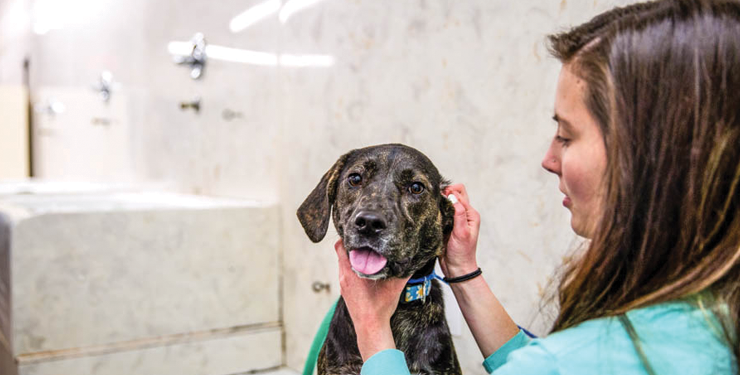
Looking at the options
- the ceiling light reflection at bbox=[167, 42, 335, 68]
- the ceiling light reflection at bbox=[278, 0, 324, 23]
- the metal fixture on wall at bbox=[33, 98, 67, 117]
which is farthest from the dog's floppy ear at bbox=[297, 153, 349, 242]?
the metal fixture on wall at bbox=[33, 98, 67, 117]

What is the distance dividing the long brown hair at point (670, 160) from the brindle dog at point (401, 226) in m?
0.40

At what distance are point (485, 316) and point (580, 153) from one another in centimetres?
44

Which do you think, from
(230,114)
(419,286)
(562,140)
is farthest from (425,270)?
(230,114)

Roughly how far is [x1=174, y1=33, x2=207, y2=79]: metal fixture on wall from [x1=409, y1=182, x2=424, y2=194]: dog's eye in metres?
2.00

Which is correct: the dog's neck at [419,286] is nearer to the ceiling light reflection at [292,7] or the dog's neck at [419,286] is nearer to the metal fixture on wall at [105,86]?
the ceiling light reflection at [292,7]

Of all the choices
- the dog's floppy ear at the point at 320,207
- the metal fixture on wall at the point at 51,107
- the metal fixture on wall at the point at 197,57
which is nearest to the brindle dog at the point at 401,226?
the dog's floppy ear at the point at 320,207

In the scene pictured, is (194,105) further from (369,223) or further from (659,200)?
(659,200)

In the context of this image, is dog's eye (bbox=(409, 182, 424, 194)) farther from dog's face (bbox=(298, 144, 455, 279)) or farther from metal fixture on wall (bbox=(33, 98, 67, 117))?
metal fixture on wall (bbox=(33, 98, 67, 117))

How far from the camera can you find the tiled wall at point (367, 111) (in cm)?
145

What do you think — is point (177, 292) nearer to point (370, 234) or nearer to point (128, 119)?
point (370, 234)

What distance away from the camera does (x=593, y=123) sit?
79 cm

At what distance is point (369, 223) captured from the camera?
103 cm

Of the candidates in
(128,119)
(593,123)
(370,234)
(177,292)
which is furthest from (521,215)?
(128,119)

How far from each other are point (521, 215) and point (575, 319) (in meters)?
0.72
